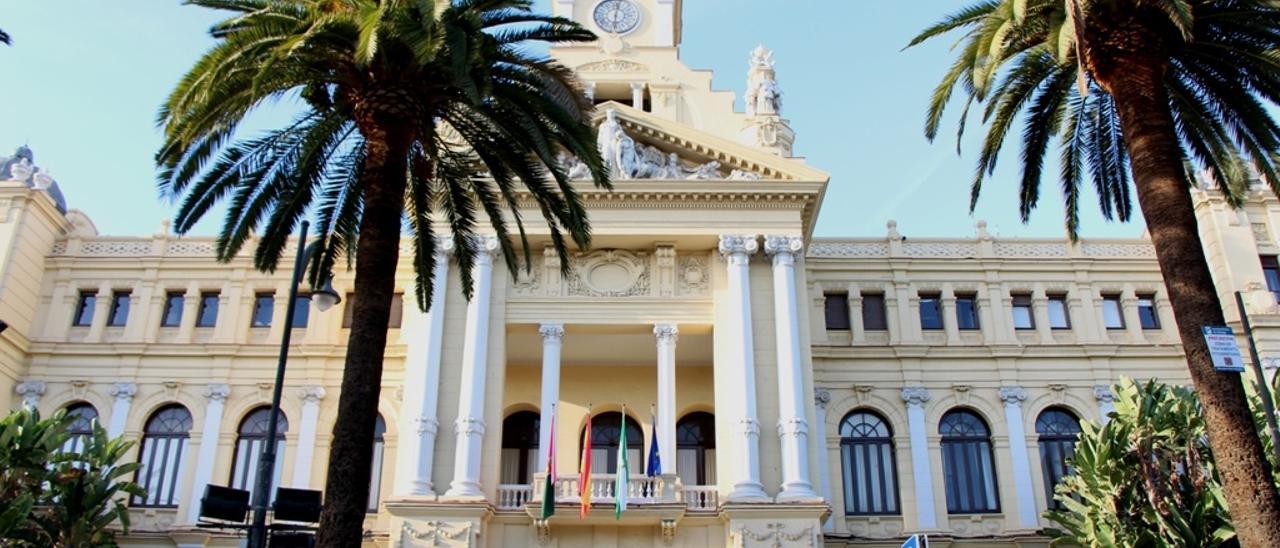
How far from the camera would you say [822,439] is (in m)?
32.2

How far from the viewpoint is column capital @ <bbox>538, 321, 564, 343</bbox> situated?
94.5ft

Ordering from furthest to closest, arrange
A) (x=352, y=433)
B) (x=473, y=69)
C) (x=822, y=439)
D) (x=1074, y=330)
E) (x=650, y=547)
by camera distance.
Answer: (x=1074, y=330) → (x=822, y=439) → (x=650, y=547) → (x=473, y=69) → (x=352, y=433)

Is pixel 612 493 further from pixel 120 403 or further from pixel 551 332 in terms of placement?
pixel 120 403

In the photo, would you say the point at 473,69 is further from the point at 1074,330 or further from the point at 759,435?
the point at 1074,330

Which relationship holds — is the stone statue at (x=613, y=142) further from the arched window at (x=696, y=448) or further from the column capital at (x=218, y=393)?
the column capital at (x=218, y=393)

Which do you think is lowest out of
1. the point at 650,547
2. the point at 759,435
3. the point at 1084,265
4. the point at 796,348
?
the point at 650,547

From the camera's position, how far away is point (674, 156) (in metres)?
30.8

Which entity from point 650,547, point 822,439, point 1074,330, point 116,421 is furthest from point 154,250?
point 1074,330

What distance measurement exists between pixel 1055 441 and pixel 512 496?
16.4 metres

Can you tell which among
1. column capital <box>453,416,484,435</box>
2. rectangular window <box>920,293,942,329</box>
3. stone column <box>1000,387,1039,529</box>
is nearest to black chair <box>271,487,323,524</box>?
column capital <box>453,416,484,435</box>

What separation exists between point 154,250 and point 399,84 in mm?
21801

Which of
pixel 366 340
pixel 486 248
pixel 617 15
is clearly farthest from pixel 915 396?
pixel 366 340

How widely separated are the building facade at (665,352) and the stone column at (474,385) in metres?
0.06

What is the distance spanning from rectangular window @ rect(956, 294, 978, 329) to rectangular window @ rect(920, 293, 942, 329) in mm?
573
